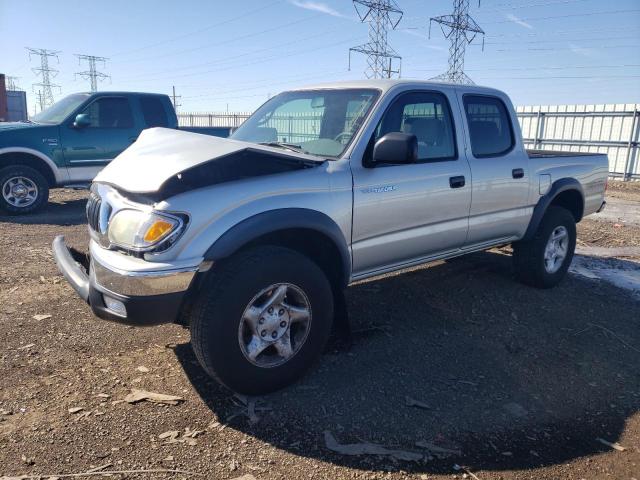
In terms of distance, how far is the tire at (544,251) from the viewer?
5188 millimetres

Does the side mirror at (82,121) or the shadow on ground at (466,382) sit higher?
the side mirror at (82,121)

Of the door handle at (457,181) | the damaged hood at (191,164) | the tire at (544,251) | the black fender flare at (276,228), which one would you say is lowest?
the tire at (544,251)

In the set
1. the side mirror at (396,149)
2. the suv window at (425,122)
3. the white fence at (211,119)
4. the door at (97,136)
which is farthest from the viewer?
the white fence at (211,119)

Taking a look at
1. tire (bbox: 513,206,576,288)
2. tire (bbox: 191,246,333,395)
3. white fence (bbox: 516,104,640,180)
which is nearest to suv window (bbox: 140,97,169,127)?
tire (bbox: 513,206,576,288)

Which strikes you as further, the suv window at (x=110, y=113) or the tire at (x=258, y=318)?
the suv window at (x=110, y=113)

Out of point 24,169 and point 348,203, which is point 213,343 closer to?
point 348,203

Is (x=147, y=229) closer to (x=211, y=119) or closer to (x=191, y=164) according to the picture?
(x=191, y=164)

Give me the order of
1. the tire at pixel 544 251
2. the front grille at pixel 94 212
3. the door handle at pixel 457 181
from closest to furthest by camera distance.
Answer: the front grille at pixel 94 212 < the door handle at pixel 457 181 < the tire at pixel 544 251

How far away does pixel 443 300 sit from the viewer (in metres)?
4.90

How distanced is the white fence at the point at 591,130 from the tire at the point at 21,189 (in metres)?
7.89

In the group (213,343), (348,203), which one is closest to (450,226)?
(348,203)

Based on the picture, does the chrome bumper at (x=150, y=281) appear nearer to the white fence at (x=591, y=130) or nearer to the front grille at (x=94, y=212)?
the front grille at (x=94, y=212)

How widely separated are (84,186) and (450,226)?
7010 mm

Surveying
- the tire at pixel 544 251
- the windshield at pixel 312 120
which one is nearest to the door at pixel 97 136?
the windshield at pixel 312 120
